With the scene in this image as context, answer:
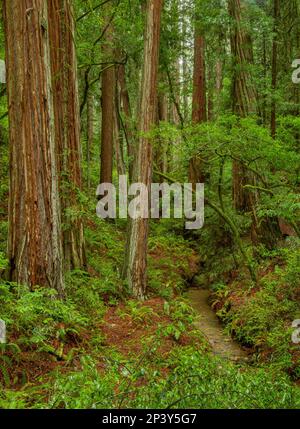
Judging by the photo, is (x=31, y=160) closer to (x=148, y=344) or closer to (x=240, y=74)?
(x=148, y=344)

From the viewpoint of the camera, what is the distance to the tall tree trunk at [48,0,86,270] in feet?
26.9

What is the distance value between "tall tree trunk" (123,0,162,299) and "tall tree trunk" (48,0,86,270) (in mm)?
1120

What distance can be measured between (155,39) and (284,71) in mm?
9487

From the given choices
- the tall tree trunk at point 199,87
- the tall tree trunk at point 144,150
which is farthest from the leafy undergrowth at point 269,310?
the tall tree trunk at point 199,87

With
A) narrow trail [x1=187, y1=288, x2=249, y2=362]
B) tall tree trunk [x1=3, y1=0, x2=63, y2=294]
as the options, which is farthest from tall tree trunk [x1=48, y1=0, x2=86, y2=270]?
narrow trail [x1=187, y1=288, x2=249, y2=362]

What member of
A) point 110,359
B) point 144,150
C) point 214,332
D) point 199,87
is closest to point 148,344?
point 110,359

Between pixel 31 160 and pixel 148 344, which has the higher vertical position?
pixel 31 160

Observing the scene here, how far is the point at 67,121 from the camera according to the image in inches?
335

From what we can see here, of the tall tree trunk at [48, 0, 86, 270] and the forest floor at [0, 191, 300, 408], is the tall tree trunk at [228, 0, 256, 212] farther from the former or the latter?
the tall tree trunk at [48, 0, 86, 270]

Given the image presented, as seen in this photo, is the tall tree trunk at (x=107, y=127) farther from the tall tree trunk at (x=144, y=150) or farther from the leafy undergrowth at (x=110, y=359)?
the leafy undergrowth at (x=110, y=359)

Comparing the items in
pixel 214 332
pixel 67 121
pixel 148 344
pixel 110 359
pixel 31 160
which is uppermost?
pixel 67 121

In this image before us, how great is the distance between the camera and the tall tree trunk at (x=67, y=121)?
8.21 metres

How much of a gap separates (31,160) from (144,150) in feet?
12.2

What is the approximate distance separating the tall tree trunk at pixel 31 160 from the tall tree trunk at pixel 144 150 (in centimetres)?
318
